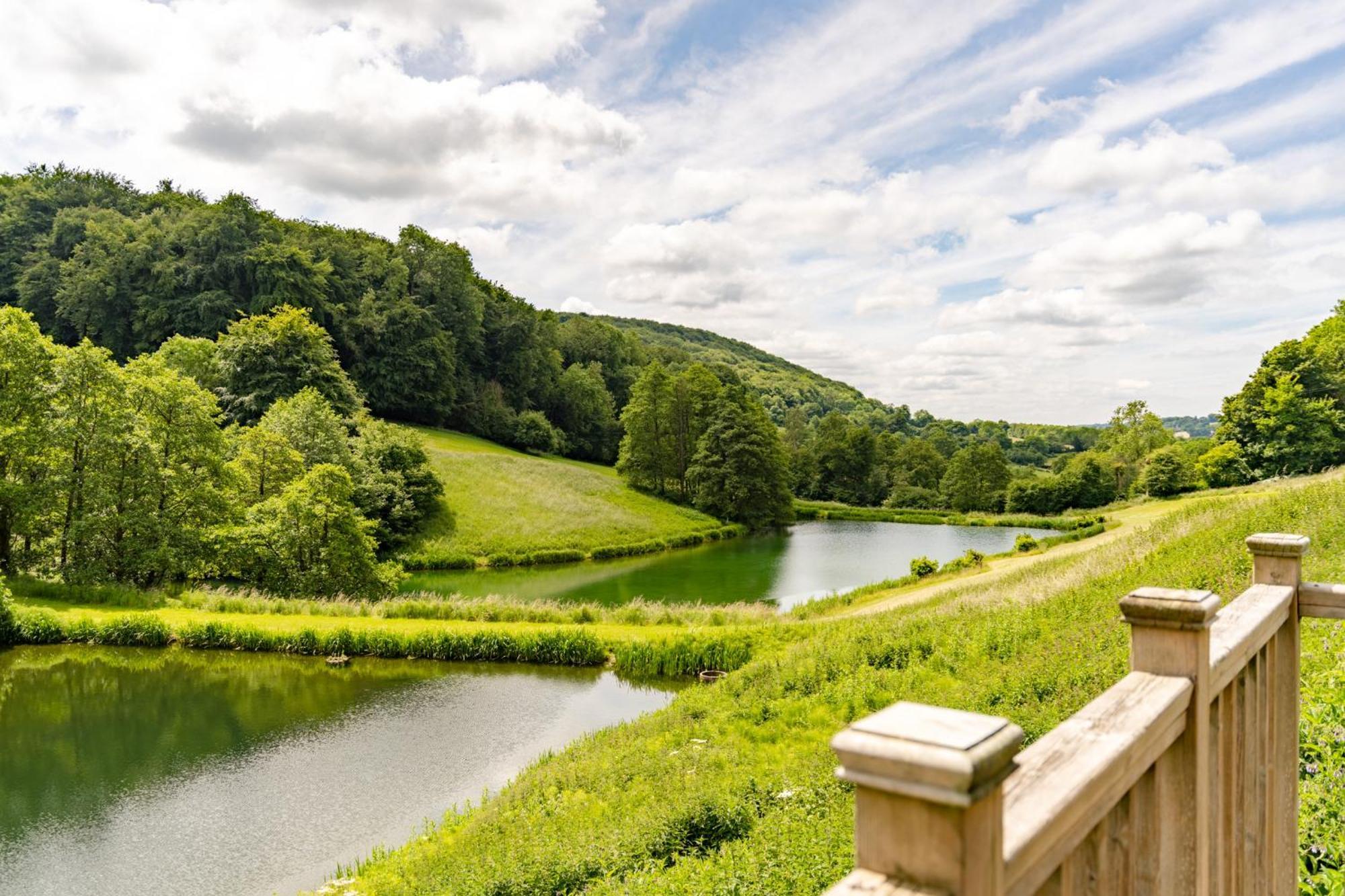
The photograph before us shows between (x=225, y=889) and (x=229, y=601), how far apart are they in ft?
43.3

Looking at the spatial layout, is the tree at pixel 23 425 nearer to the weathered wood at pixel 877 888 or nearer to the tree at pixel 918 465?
the weathered wood at pixel 877 888

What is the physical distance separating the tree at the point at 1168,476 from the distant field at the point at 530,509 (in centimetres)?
2751

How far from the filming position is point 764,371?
473 ft

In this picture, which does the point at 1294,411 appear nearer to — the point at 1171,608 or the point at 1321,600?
the point at 1321,600

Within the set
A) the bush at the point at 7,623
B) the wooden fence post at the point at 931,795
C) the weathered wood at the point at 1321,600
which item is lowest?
the bush at the point at 7,623

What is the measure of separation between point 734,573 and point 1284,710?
3046 centimetres

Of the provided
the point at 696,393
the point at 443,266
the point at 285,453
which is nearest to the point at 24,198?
the point at 443,266

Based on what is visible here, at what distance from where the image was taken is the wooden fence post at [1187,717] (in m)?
1.68

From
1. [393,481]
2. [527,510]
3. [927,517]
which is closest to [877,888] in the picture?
[393,481]

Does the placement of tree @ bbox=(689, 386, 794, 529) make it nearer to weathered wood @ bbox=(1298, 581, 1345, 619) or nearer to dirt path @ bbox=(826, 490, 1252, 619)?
dirt path @ bbox=(826, 490, 1252, 619)

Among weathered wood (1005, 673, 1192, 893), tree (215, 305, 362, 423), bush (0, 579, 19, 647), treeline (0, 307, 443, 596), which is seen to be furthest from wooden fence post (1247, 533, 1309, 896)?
tree (215, 305, 362, 423)

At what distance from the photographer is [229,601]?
19.8 metres

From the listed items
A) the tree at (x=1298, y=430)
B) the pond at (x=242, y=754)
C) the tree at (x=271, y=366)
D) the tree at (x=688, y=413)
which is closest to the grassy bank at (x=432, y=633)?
the pond at (x=242, y=754)

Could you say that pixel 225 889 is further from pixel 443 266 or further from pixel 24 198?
pixel 24 198
